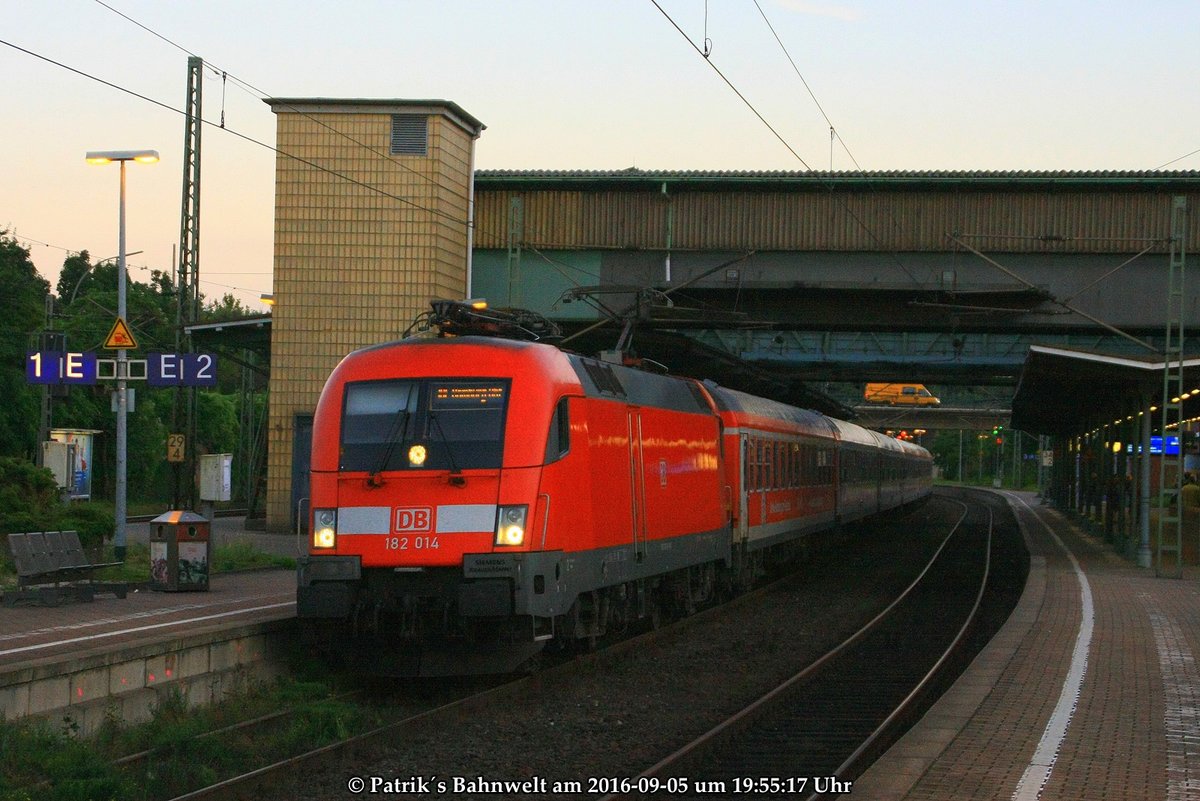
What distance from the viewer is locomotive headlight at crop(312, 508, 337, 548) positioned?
12.0 m

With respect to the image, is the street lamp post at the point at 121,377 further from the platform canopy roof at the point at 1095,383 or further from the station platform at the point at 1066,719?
the platform canopy roof at the point at 1095,383

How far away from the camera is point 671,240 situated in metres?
28.9

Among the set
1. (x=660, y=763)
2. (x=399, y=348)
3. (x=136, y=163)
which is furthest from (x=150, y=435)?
(x=660, y=763)

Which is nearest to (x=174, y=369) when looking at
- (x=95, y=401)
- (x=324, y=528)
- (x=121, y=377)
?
(x=121, y=377)

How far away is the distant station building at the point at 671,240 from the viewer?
1094 inches

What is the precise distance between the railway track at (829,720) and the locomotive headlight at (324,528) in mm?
3662

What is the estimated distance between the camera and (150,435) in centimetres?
4872

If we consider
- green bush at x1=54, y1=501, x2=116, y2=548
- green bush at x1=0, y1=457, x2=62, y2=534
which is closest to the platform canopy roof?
green bush at x1=54, y1=501, x2=116, y2=548

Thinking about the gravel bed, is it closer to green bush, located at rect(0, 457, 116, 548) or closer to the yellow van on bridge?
green bush, located at rect(0, 457, 116, 548)

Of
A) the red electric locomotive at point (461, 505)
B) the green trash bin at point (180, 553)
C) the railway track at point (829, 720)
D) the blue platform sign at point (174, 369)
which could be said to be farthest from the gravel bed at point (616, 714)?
the blue platform sign at point (174, 369)

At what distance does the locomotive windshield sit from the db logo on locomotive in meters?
0.36

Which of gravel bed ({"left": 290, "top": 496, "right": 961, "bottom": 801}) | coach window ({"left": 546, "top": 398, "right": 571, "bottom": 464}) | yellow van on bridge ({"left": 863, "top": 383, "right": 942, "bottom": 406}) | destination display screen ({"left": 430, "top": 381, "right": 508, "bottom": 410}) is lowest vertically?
gravel bed ({"left": 290, "top": 496, "right": 961, "bottom": 801})

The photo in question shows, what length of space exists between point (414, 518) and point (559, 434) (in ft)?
4.76

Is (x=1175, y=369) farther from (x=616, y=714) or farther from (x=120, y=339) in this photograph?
(x=120, y=339)
